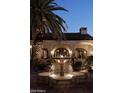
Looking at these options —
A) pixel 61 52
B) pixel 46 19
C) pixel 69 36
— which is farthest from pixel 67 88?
pixel 46 19

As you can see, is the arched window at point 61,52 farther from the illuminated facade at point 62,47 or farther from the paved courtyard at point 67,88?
the paved courtyard at point 67,88

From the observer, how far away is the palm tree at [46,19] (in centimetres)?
243

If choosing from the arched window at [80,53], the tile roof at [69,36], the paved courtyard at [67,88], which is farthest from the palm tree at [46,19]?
the paved courtyard at [67,88]

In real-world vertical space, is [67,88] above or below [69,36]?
below

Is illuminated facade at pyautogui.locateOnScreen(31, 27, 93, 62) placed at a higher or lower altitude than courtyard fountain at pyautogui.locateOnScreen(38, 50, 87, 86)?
higher

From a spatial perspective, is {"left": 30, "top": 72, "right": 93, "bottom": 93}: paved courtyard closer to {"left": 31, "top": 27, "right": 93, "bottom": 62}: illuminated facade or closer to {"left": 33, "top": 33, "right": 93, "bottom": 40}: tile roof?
{"left": 31, "top": 27, "right": 93, "bottom": 62}: illuminated facade

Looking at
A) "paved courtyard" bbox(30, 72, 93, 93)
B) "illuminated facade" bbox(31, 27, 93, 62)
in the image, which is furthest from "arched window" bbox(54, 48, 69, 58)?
"paved courtyard" bbox(30, 72, 93, 93)

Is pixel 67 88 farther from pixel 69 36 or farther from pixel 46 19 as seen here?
pixel 46 19

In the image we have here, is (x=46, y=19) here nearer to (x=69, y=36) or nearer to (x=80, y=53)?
(x=69, y=36)

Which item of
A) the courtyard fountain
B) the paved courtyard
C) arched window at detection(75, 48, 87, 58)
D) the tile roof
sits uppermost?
the tile roof

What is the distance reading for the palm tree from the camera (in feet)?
7.97

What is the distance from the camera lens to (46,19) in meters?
2.45

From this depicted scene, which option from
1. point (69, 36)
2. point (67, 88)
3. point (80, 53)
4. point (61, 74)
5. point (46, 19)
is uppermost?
point (46, 19)
